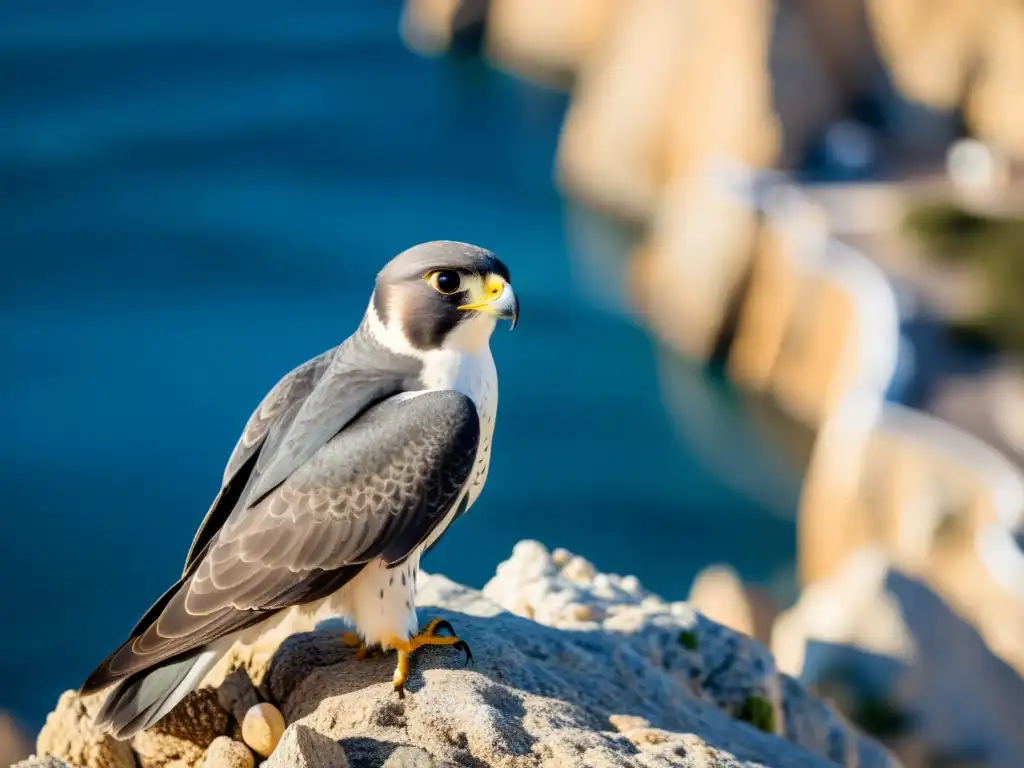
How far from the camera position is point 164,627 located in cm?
504

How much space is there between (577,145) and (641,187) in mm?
1570

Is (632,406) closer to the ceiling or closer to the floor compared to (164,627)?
closer to the ceiling

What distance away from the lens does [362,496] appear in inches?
206

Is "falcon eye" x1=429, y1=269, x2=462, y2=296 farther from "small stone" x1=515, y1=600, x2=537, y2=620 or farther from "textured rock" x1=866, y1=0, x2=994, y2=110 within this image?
"textured rock" x1=866, y1=0, x2=994, y2=110

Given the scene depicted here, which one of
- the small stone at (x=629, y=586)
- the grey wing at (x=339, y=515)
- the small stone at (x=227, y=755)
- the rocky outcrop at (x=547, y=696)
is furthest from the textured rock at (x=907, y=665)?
the small stone at (x=227, y=755)

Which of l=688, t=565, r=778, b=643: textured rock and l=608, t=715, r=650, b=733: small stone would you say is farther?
l=688, t=565, r=778, b=643: textured rock

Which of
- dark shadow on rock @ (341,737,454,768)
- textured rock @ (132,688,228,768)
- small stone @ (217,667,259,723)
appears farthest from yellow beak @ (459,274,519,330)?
textured rock @ (132,688,228,768)

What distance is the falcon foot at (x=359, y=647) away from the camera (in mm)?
5520

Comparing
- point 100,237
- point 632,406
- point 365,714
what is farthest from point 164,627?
point 100,237

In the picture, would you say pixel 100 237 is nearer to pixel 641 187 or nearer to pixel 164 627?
pixel 641 187

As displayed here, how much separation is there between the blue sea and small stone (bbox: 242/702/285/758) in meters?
11.3

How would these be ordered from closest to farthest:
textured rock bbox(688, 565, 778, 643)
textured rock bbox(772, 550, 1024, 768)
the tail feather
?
the tail feather < textured rock bbox(772, 550, 1024, 768) < textured rock bbox(688, 565, 778, 643)

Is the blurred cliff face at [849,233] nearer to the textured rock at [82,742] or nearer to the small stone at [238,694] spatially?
the small stone at [238,694]

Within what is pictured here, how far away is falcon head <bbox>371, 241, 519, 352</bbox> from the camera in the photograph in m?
5.29
